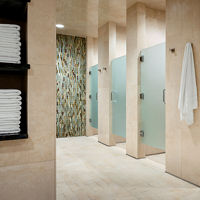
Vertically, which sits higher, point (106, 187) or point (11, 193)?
point (11, 193)

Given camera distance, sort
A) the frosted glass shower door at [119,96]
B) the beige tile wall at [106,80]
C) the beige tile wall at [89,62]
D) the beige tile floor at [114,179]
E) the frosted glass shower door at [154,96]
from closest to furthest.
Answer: the beige tile floor at [114,179]
the frosted glass shower door at [154,96]
the frosted glass shower door at [119,96]
the beige tile wall at [106,80]
the beige tile wall at [89,62]

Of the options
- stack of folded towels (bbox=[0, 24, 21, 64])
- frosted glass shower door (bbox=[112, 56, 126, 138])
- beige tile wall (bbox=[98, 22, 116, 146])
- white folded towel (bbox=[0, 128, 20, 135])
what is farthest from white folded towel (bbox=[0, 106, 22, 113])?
beige tile wall (bbox=[98, 22, 116, 146])

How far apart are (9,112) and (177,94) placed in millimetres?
2091

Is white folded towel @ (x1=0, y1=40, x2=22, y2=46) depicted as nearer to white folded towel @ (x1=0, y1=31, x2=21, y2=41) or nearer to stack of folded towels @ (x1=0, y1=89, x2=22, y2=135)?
white folded towel @ (x1=0, y1=31, x2=21, y2=41)

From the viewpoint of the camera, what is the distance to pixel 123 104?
411 centimetres

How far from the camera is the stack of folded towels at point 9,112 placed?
3.63ft

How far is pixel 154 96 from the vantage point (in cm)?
334

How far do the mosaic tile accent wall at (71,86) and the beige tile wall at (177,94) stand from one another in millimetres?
3023

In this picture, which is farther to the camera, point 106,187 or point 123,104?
point 123,104

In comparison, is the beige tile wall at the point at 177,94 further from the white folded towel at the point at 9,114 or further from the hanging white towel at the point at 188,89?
the white folded towel at the point at 9,114

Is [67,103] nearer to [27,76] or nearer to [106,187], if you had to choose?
[106,187]

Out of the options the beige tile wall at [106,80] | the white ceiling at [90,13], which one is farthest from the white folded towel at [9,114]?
the beige tile wall at [106,80]

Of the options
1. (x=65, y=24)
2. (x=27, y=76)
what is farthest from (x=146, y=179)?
(x=65, y=24)

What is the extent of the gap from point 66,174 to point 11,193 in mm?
1654
